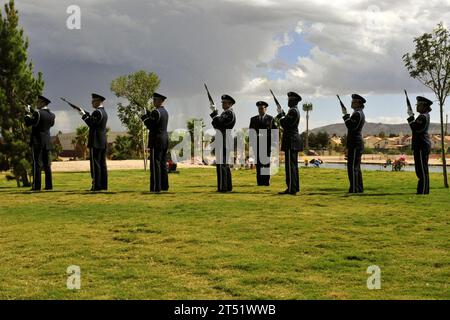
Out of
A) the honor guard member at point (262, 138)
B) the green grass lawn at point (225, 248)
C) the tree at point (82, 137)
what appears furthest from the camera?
the tree at point (82, 137)

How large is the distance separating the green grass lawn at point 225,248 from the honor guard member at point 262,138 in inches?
195

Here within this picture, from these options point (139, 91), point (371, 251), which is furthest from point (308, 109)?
point (371, 251)

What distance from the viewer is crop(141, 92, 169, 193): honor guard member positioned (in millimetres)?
14781

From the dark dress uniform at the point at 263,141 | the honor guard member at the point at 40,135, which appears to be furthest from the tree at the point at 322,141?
the honor guard member at the point at 40,135

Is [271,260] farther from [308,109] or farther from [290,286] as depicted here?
[308,109]

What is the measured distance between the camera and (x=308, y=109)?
107312mm

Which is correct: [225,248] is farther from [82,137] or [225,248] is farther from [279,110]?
[82,137]

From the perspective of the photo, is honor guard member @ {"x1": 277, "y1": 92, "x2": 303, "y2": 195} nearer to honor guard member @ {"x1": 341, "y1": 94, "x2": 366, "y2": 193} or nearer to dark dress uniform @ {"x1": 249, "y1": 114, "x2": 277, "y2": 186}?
honor guard member @ {"x1": 341, "y1": 94, "x2": 366, "y2": 193}

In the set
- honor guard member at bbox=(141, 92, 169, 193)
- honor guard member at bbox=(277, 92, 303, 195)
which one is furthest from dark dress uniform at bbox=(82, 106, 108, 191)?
honor guard member at bbox=(277, 92, 303, 195)

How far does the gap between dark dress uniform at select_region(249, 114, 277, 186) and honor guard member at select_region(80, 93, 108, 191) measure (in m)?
4.98

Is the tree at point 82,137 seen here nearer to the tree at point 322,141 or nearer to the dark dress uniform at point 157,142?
the tree at point 322,141

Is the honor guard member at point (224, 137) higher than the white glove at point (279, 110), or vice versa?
the white glove at point (279, 110)

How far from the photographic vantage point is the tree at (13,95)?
17.7 meters
